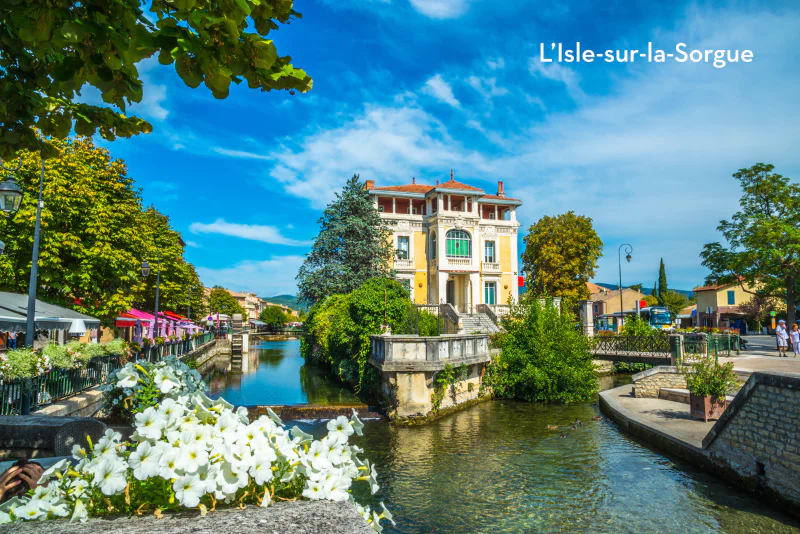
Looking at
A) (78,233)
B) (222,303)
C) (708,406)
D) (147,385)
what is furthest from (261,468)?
(222,303)

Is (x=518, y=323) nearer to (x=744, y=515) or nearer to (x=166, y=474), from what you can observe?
(x=744, y=515)

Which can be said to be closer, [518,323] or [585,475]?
[585,475]

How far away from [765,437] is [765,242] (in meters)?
23.5

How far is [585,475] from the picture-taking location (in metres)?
10.6

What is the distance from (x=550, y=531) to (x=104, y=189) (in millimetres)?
22187

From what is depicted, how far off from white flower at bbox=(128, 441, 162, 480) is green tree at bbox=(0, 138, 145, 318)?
20947mm

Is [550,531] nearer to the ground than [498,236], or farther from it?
nearer to the ground

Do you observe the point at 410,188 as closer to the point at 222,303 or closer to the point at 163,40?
the point at 163,40

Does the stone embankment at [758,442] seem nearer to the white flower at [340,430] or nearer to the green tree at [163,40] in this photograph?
the white flower at [340,430]

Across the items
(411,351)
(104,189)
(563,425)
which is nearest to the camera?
(563,425)

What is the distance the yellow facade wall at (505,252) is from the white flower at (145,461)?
39605mm

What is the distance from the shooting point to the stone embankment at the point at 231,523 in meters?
1.75

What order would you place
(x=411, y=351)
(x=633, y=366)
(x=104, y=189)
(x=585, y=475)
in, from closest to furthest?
(x=585, y=475) → (x=411, y=351) → (x=104, y=189) → (x=633, y=366)

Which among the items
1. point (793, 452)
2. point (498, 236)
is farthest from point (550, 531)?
point (498, 236)
